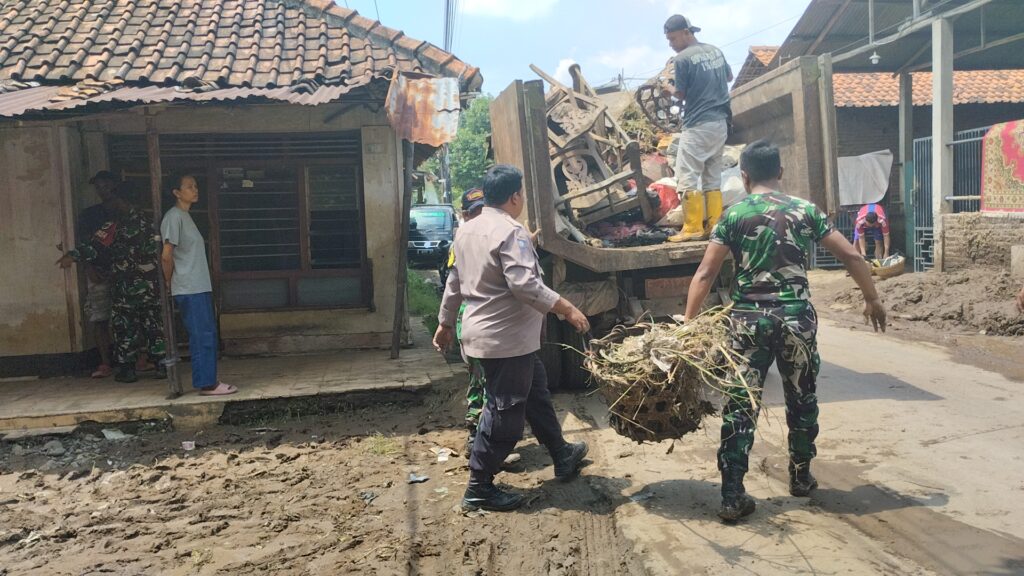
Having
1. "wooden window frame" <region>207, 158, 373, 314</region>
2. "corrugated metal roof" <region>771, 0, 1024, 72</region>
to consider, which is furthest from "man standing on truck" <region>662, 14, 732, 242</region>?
"corrugated metal roof" <region>771, 0, 1024, 72</region>

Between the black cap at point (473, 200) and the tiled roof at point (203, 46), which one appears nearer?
the black cap at point (473, 200)

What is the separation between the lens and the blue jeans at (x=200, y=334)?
5875 millimetres

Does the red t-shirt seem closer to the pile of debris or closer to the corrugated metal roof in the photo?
the corrugated metal roof

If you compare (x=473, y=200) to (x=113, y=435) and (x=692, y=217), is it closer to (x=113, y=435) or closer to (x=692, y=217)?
(x=692, y=217)

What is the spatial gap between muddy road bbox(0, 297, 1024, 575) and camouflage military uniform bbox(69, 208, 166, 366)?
1.24 metres

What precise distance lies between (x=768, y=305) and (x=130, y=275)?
548 cm

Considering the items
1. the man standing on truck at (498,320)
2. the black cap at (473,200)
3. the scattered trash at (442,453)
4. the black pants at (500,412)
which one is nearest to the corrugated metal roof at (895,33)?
the black cap at (473,200)

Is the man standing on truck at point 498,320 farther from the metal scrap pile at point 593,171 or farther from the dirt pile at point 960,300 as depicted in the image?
the dirt pile at point 960,300

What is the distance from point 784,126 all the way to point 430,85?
10.1 ft

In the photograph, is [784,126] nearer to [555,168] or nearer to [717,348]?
[555,168]

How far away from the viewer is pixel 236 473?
488 cm

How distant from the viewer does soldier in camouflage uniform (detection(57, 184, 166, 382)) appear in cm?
646

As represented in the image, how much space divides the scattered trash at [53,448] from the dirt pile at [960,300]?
9.57 metres

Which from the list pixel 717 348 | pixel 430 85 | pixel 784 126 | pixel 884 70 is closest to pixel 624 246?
pixel 784 126
